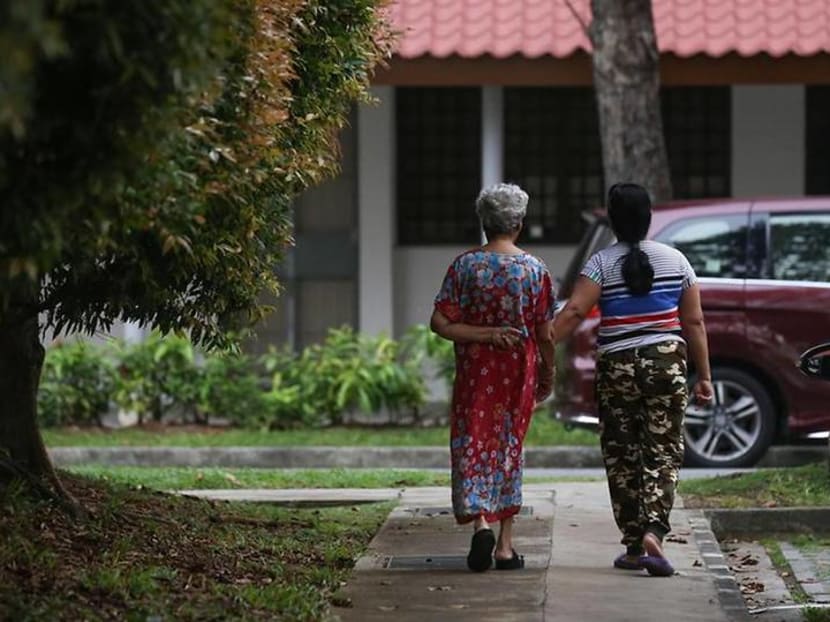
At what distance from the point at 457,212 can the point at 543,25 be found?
2.57 meters

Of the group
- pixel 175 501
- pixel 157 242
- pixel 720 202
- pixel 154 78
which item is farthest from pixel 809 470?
pixel 154 78

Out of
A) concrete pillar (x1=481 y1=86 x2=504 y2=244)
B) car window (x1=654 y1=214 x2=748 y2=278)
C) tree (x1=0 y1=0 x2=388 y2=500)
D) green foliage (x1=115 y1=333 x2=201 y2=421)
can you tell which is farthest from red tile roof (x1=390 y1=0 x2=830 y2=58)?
tree (x1=0 y1=0 x2=388 y2=500)

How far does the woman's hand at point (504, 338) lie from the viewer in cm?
847

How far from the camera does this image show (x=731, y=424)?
1436 cm

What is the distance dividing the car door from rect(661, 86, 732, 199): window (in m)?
5.73

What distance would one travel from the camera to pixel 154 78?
18.2ft

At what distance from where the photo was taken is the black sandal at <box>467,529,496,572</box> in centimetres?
846

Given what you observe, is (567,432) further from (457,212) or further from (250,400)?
(457,212)

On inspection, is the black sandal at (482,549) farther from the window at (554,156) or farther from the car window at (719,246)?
the window at (554,156)

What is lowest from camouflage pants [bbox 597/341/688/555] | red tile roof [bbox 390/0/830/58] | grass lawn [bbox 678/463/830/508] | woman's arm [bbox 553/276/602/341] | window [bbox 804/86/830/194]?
grass lawn [bbox 678/463/830/508]

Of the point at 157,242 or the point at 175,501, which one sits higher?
the point at 157,242

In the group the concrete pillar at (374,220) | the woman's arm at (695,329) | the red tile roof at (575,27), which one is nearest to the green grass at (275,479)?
the woman's arm at (695,329)

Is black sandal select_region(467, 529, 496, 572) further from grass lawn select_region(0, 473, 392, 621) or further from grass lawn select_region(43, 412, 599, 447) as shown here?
grass lawn select_region(43, 412, 599, 447)

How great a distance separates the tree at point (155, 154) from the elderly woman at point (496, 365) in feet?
2.78
